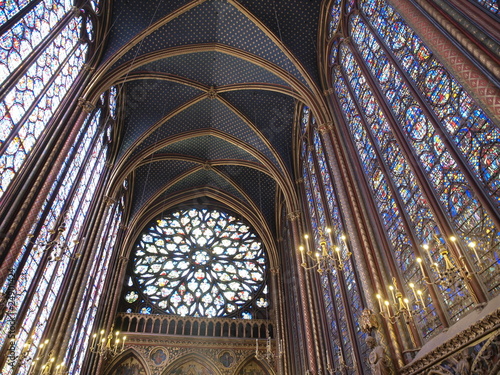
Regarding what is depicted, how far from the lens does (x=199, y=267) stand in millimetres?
19562

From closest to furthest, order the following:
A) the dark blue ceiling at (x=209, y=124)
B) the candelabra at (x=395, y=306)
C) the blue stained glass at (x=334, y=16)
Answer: the candelabra at (x=395, y=306)
the blue stained glass at (x=334, y=16)
the dark blue ceiling at (x=209, y=124)

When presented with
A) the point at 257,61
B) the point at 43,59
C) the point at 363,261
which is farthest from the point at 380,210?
the point at 43,59

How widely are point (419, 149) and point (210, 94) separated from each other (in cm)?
1070

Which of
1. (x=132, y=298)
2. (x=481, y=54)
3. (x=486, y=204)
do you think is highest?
(x=132, y=298)

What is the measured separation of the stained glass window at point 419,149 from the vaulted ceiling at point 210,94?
3332 mm

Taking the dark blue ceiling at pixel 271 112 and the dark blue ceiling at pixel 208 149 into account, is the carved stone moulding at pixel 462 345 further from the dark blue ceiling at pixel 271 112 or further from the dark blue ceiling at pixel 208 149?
the dark blue ceiling at pixel 208 149

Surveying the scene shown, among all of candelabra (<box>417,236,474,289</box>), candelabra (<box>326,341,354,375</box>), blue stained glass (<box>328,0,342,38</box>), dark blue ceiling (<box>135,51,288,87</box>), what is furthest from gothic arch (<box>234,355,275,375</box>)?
blue stained glass (<box>328,0,342,38</box>)

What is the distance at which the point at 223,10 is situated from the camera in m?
13.8

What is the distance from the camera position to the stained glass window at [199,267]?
714 inches

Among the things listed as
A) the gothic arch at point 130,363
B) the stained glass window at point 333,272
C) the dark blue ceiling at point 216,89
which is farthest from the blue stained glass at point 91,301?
the stained glass window at point 333,272

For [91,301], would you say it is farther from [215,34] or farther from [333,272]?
[215,34]

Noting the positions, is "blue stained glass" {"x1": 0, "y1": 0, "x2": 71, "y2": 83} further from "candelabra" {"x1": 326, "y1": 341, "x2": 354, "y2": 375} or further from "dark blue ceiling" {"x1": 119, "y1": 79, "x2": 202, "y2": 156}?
"candelabra" {"x1": 326, "y1": 341, "x2": 354, "y2": 375}

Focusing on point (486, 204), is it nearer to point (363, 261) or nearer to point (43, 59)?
point (363, 261)

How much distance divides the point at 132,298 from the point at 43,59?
472 inches
